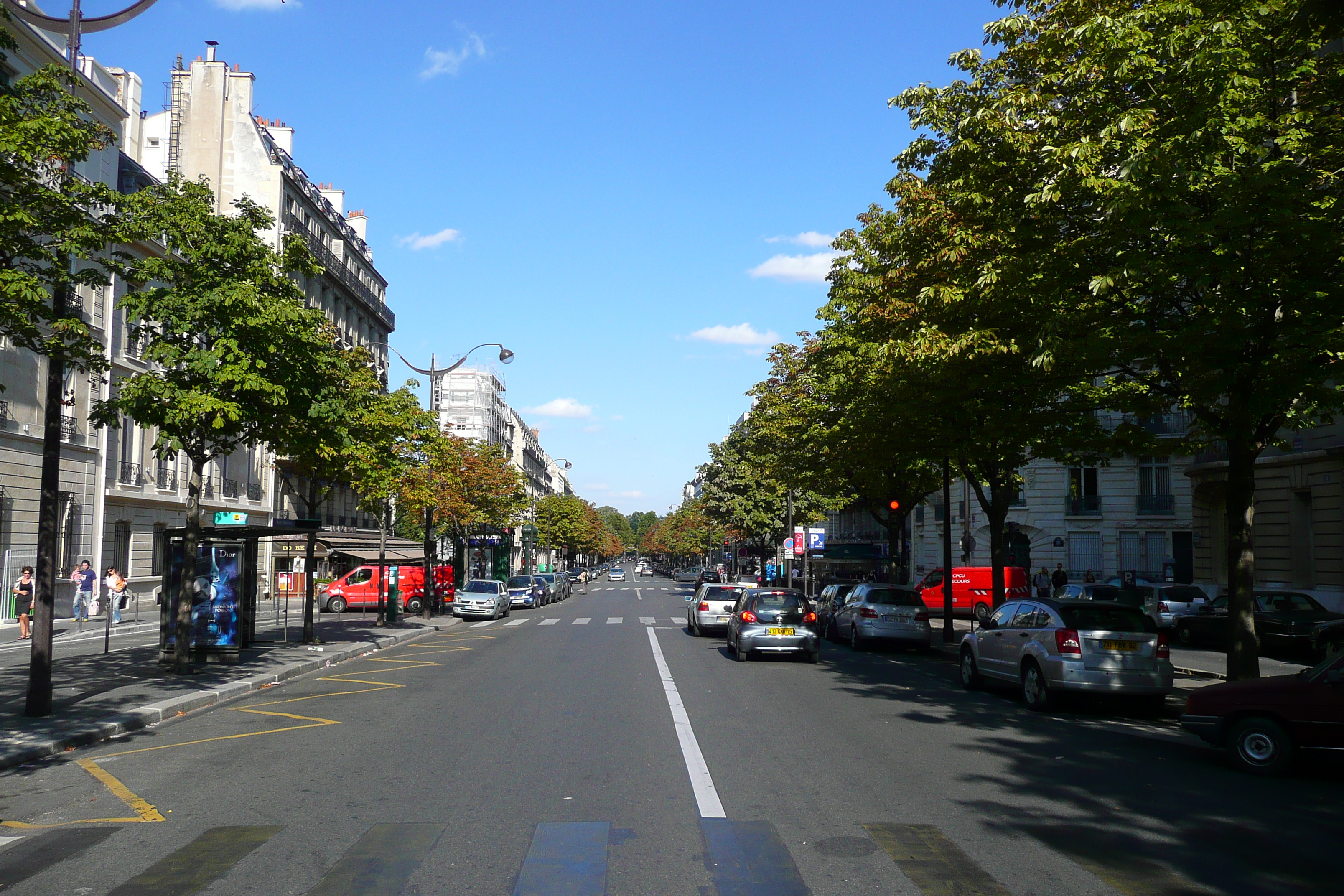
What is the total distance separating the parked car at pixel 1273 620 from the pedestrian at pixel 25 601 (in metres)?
26.1

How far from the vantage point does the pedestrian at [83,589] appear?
28.1 metres

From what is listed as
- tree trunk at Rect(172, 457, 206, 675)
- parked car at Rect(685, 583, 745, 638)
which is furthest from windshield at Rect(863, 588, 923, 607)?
tree trunk at Rect(172, 457, 206, 675)

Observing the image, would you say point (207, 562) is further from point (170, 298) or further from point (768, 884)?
point (768, 884)

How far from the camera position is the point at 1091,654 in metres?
13.2

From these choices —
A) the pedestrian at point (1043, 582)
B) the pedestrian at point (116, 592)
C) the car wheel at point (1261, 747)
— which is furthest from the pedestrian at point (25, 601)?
the pedestrian at point (1043, 582)

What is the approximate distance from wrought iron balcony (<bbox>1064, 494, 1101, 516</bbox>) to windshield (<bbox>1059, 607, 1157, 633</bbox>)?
36.3 m

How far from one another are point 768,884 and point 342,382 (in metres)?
18.1

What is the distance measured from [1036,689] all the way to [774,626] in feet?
21.6

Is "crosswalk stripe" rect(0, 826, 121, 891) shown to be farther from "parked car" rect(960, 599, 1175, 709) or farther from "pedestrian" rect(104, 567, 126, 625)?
"pedestrian" rect(104, 567, 126, 625)

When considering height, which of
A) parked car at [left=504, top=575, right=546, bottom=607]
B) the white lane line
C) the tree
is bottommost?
parked car at [left=504, top=575, right=546, bottom=607]

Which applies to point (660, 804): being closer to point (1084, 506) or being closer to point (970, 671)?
point (970, 671)

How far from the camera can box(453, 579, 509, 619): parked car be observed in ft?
118

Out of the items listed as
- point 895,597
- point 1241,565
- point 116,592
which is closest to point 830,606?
point 895,597

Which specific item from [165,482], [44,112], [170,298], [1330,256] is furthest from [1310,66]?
[165,482]
